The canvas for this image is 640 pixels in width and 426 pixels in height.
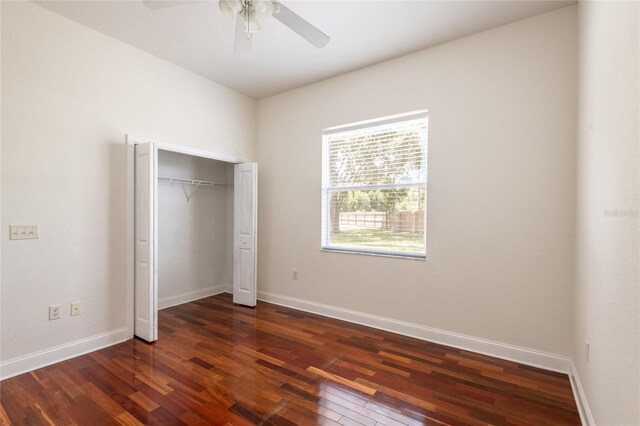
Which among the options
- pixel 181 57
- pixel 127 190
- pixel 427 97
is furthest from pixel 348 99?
pixel 127 190

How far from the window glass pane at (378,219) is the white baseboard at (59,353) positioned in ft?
8.24

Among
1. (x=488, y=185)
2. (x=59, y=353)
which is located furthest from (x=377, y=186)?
(x=59, y=353)

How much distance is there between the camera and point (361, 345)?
297 centimetres

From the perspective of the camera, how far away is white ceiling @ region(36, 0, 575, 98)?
97.9 inches

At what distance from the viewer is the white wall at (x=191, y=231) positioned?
163 inches

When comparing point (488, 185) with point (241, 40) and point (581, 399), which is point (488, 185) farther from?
point (241, 40)

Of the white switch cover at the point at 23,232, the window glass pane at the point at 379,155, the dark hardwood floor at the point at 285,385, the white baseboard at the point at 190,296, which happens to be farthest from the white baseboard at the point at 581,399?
the white baseboard at the point at 190,296

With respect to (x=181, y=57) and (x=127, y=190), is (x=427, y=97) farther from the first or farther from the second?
(x=127, y=190)

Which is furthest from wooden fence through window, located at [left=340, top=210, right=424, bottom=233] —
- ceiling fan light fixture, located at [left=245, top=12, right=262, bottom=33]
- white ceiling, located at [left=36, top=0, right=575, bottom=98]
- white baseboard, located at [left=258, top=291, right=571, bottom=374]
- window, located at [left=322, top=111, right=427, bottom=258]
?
ceiling fan light fixture, located at [left=245, top=12, right=262, bottom=33]

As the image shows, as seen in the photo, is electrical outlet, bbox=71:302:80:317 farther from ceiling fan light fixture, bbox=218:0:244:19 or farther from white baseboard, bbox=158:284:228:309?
ceiling fan light fixture, bbox=218:0:244:19

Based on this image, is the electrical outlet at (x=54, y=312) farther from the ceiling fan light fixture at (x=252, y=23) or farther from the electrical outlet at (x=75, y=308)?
the ceiling fan light fixture at (x=252, y=23)

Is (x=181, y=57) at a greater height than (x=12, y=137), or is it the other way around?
(x=181, y=57)

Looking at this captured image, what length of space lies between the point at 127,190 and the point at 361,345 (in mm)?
2841

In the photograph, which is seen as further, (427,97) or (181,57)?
(181,57)
